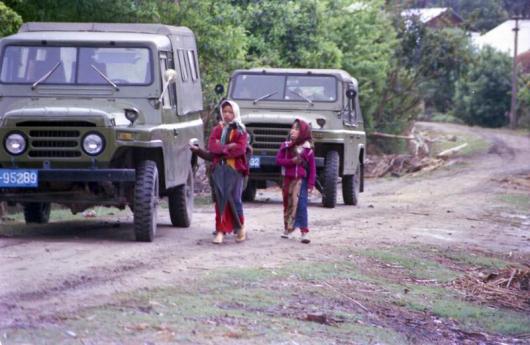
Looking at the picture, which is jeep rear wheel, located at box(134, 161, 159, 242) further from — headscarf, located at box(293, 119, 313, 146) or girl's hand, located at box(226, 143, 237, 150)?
headscarf, located at box(293, 119, 313, 146)

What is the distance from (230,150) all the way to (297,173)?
4.14 feet

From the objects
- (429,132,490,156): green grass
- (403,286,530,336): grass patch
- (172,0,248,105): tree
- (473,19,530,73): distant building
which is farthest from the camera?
(473,19,530,73): distant building

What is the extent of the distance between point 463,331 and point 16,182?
510 cm

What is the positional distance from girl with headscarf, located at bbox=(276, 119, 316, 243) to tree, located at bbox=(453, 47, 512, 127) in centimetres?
5493

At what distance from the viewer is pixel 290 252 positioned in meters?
13.0

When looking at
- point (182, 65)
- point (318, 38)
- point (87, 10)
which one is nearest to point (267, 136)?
point (87, 10)

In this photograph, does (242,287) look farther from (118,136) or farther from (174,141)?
(174,141)

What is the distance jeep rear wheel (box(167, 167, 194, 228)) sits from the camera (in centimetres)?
1498

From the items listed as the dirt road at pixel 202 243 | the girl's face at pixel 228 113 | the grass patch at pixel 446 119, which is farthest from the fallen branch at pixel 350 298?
the grass patch at pixel 446 119

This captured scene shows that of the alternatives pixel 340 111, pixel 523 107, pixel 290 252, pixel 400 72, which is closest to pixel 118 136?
pixel 290 252

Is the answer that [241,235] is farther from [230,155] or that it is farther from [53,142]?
[53,142]

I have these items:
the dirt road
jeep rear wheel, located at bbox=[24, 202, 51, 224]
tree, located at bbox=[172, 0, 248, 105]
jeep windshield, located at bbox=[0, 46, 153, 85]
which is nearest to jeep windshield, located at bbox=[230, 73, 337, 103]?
the dirt road

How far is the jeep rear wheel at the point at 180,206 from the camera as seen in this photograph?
14977 millimetres

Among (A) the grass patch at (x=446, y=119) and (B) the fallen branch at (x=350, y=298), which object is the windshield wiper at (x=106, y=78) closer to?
(B) the fallen branch at (x=350, y=298)
